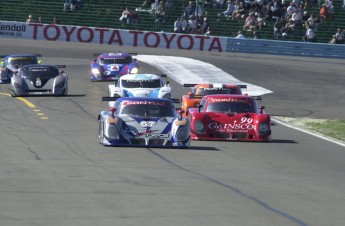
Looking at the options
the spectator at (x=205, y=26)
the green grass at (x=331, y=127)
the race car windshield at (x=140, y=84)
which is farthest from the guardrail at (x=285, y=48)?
the green grass at (x=331, y=127)

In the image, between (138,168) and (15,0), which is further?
(15,0)

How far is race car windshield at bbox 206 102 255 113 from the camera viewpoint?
24.3 metres

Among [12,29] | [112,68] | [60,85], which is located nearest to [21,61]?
[112,68]

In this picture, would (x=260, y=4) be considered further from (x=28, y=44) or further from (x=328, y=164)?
(x=328, y=164)

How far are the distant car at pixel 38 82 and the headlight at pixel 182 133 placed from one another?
13356mm

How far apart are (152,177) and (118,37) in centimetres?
3937

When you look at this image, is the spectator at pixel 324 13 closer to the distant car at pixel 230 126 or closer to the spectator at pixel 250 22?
the spectator at pixel 250 22

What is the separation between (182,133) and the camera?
69.5 ft

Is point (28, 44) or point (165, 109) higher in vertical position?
point (165, 109)

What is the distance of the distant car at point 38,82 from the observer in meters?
33.7

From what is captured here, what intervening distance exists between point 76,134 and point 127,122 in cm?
252

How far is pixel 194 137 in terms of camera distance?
A: 23.3m

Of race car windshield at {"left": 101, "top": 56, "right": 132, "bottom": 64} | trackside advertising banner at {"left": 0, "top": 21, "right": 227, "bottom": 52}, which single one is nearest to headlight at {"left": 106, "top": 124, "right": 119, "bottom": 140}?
race car windshield at {"left": 101, "top": 56, "right": 132, "bottom": 64}

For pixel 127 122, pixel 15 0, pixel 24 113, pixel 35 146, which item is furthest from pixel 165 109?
pixel 15 0
